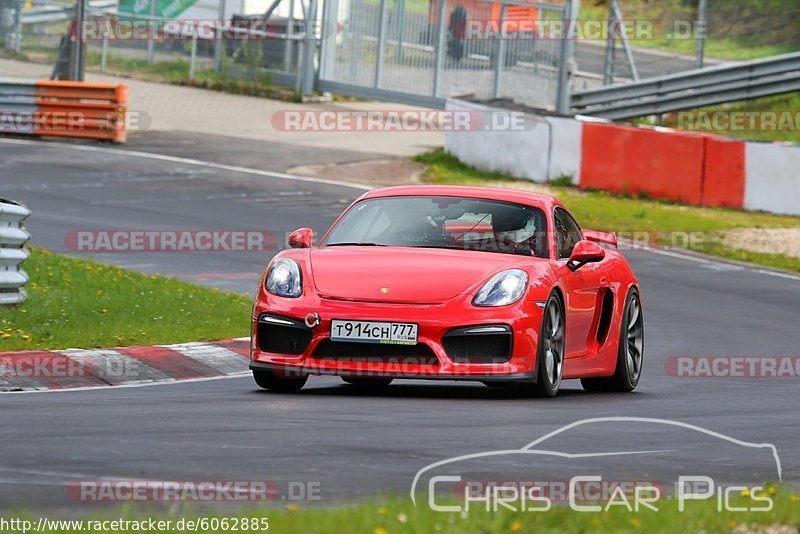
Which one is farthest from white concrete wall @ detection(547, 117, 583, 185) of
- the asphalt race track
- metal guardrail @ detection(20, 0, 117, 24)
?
metal guardrail @ detection(20, 0, 117, 24)

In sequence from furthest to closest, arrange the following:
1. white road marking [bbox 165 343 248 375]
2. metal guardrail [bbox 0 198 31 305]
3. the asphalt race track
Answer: metal guardrail [bbox 0 198 31 305] < white road marking [bbox 165 343 248 375] < the asphalt race track

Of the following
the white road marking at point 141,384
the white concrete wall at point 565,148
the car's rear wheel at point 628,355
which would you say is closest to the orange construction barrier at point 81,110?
the white concrete wall at point 565,148

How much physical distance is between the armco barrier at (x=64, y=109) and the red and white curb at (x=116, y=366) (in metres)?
18.1

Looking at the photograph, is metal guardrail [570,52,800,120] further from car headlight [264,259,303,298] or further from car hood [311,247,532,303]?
car headlight [264,259,303,298]

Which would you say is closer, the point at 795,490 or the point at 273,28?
the point at 795,490

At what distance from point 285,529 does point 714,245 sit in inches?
701

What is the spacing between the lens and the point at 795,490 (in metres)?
6.46

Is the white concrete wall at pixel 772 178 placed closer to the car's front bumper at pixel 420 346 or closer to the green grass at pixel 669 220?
the green grass at pixel 669 220

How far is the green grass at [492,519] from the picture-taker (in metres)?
4.83

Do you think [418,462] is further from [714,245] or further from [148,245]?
[714,245]

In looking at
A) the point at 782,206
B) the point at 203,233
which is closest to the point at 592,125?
the point at 782,206

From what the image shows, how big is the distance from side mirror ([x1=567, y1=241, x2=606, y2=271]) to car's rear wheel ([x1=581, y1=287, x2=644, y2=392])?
39.9 inches

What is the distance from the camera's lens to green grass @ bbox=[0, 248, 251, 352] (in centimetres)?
1109

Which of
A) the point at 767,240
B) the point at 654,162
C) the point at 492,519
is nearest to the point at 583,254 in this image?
the point at 492,519
